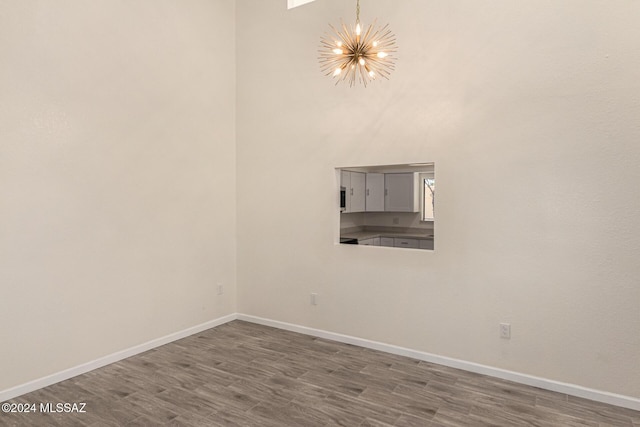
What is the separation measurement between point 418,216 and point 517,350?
217cm

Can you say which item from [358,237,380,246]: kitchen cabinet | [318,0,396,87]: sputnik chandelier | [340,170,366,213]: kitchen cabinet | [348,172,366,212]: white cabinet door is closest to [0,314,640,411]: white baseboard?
[358,237,380,246]: kitchen cabinet

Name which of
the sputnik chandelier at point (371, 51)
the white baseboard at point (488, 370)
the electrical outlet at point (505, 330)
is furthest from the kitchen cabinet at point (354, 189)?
the electrical outlet at point (505, 330)

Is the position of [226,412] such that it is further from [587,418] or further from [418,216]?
[418,216]

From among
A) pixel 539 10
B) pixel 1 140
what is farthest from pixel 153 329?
pixel 539 10

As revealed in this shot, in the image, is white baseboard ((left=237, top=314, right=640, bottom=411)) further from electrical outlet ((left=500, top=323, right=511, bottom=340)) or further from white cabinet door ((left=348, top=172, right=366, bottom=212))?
white cabinet door ((left=348, top=172, right=366, bottom=212))

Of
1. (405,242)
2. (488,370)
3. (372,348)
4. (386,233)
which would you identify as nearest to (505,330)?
(488,370)

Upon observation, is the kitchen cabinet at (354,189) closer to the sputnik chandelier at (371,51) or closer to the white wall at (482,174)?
the white wall at (482,174)

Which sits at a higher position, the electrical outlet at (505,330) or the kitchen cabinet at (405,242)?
the kitchen cabinet at (405,242)

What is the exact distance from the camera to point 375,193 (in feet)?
16.9

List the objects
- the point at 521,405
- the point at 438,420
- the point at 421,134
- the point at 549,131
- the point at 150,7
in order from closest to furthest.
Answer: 1. the point at 438,420
2. the point at 521,405
3. the point at 549,131
4. the point at 421,134
5. the point at 150,7

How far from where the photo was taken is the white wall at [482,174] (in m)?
2.79

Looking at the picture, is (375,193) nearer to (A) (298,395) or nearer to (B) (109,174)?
(A) (298,395)

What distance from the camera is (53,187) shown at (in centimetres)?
307

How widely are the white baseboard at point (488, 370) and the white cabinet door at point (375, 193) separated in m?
1.80
